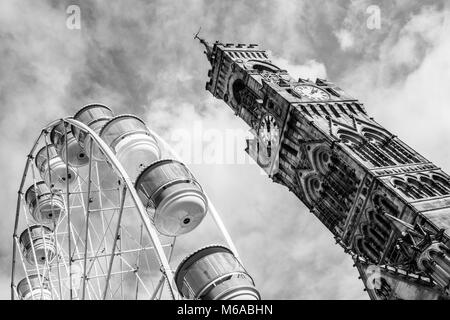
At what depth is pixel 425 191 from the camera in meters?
50.5

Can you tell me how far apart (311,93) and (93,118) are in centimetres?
4220

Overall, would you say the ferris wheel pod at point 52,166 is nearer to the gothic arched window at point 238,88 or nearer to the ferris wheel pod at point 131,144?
the ferris wheel pod at point 131,144

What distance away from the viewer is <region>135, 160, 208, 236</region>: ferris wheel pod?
21938 millimetres

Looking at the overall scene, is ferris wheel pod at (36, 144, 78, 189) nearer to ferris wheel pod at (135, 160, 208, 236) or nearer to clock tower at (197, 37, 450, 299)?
ferris wheel pod at (135, 160, 208, 236)

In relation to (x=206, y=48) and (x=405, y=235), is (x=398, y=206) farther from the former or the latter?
(x=206, y=48)

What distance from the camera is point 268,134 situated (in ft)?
225

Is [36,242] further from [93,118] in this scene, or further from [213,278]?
[213,278]

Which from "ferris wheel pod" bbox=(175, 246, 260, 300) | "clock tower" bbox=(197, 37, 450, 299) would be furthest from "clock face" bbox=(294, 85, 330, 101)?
"ferris wheel pod" bbox=(175, 246, 260, 300)

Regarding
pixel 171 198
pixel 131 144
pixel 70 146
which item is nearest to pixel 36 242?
pixel 70 146

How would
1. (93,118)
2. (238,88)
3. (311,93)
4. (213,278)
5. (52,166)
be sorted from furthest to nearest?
(238,88) < (311,93) < (52,166) < (93,118) < (213,278)

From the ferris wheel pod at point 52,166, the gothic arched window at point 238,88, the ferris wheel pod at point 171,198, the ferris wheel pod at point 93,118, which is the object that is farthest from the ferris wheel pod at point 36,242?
the gothic arched window at point 238,88

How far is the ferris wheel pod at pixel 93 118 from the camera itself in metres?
30.2

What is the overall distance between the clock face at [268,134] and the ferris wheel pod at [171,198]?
43410 mm
